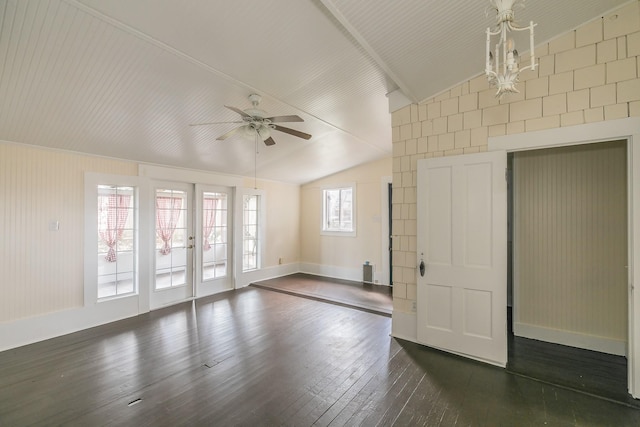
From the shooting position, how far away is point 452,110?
321 cm

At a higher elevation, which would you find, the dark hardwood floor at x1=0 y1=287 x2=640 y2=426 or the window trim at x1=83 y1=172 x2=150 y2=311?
the window trim at x1=83 y1=172 x2=150 y2=311

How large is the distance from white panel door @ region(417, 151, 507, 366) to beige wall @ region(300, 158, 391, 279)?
2.98 meters

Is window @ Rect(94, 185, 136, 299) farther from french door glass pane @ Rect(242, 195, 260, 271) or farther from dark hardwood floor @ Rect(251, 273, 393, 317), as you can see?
dark hardwood floor @ Rect(251, 273, 393, 317)

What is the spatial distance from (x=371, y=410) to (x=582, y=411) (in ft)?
5.27

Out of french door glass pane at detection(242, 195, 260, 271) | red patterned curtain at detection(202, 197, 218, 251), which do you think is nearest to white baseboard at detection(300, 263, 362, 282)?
french door glass pane at detection(242, 195, 260, 271)

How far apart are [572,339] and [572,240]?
44.2 inches

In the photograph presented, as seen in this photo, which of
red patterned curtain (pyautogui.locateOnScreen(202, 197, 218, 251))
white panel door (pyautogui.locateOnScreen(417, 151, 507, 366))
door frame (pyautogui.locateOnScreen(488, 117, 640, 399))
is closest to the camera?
door frame (pyautogui.locateOnScreen(488, 117, 640, 399))

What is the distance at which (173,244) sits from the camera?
5000mm

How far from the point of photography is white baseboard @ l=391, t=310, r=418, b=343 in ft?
11.2

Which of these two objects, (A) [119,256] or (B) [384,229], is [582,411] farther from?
(A) [119,256]

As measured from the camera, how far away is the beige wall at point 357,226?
6293 mm

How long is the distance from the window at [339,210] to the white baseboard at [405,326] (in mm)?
3195

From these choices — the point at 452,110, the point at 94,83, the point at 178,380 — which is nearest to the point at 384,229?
the point at 452,110

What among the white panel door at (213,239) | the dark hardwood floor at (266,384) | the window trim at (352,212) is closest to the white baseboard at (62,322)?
the dark hardwood floor at (266,384)
